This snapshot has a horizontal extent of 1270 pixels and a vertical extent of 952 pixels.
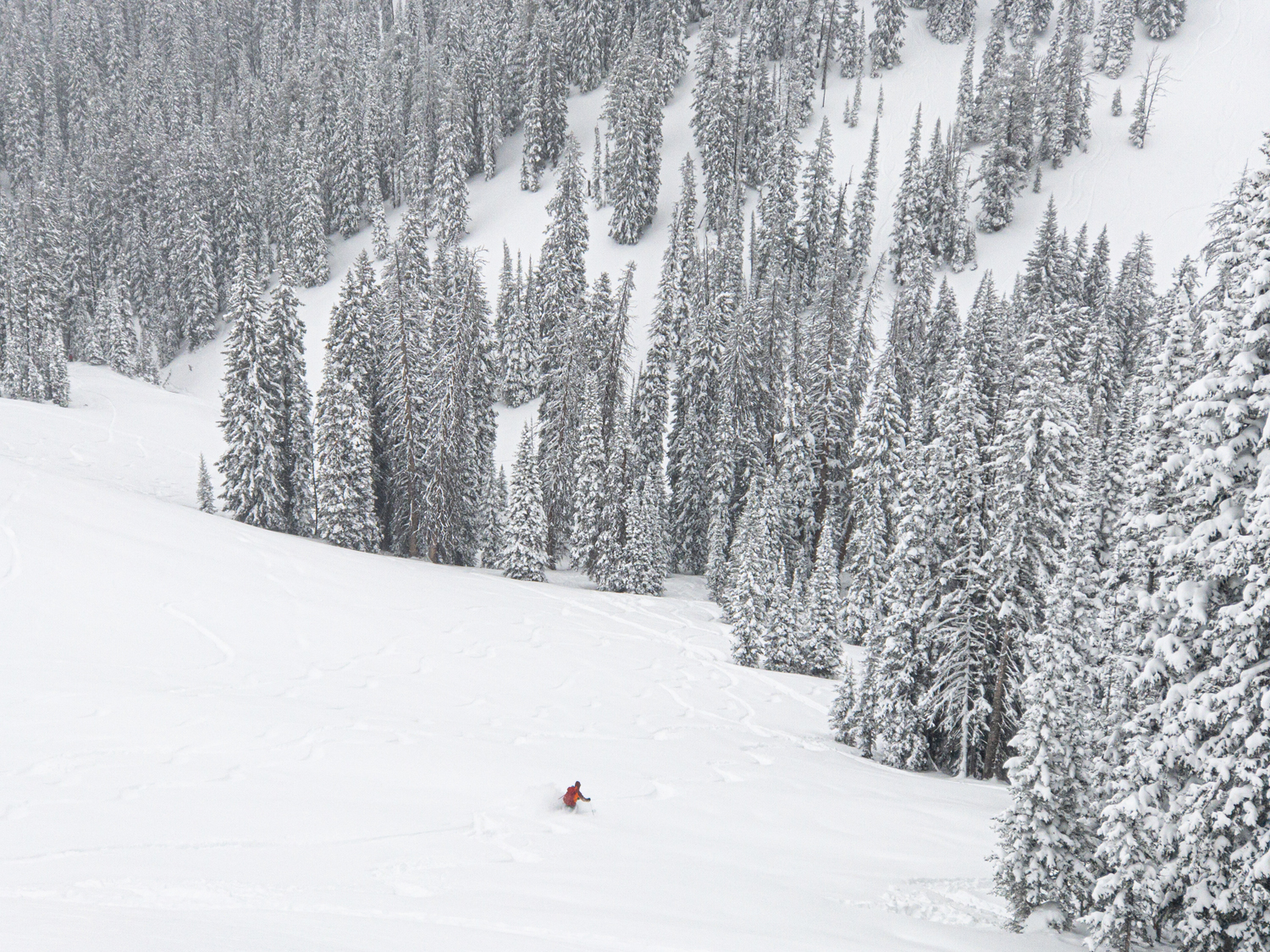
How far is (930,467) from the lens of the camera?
23609mm

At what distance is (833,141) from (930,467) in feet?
235

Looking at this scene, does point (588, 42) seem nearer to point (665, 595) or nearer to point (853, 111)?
point (853, 111)

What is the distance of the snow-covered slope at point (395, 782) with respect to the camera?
28.2ft

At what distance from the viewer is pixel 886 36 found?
91438 mm

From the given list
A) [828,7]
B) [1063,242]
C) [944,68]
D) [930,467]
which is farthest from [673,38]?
[930,467]

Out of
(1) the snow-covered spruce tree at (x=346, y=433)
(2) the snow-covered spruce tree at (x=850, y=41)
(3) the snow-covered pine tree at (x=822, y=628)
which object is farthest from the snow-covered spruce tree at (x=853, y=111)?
(3) the snow-covered pine tree at (x=822, y=628)

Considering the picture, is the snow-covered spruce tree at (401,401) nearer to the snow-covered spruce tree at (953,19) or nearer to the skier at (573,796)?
the skier at (573,796)

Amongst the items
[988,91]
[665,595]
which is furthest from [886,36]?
[665,595]

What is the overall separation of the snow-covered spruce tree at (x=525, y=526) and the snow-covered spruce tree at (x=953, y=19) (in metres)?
85.6

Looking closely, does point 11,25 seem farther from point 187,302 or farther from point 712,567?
point 712,567

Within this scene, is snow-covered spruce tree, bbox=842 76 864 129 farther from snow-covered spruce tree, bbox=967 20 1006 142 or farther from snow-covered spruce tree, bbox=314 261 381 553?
snow-covered spruce tree, bbox=314 261 381 553

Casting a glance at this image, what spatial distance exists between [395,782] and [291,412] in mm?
32597

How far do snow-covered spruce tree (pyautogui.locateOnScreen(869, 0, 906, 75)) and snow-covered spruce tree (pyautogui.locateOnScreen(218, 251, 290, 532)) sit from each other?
80794 millimetres

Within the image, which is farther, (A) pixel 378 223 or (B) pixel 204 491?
(A) pixel 378 223
